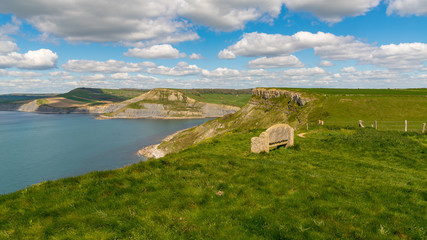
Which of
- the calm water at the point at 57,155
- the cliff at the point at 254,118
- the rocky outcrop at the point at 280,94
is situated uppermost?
the rocky outcrop at the point at 280,94

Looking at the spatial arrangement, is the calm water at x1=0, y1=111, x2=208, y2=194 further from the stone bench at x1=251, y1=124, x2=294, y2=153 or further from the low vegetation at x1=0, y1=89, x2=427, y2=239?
the low vegetation at x1=0, y1=89, x2=427, y2=239

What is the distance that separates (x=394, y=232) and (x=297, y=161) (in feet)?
32.5

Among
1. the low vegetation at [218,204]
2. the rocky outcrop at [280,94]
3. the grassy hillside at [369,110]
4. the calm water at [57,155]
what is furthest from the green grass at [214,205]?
the rocky outcrop at [280,94]

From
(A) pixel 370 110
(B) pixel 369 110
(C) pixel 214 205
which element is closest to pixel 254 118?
(B) pixel 369 110

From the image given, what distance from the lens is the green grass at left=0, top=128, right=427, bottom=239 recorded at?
6.93m

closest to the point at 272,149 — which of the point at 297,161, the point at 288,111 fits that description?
the point at 297,161

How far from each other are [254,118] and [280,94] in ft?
71.5

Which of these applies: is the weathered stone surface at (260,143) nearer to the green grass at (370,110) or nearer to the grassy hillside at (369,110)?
the grassy hillside at (369,110)

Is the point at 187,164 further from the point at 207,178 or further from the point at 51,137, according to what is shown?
the point at 51,137

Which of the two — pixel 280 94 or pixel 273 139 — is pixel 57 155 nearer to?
pixel 273 139

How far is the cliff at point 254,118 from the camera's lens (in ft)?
288

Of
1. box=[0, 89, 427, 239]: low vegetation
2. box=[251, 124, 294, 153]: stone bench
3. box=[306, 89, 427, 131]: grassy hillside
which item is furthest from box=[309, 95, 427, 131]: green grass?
box=[0, 89, 427, 239]: low vegetation

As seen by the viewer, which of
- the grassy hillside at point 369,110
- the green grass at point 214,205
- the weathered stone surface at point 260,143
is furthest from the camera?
the grassy hillside at point 369,110

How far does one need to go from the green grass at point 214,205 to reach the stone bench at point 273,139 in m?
6.35
